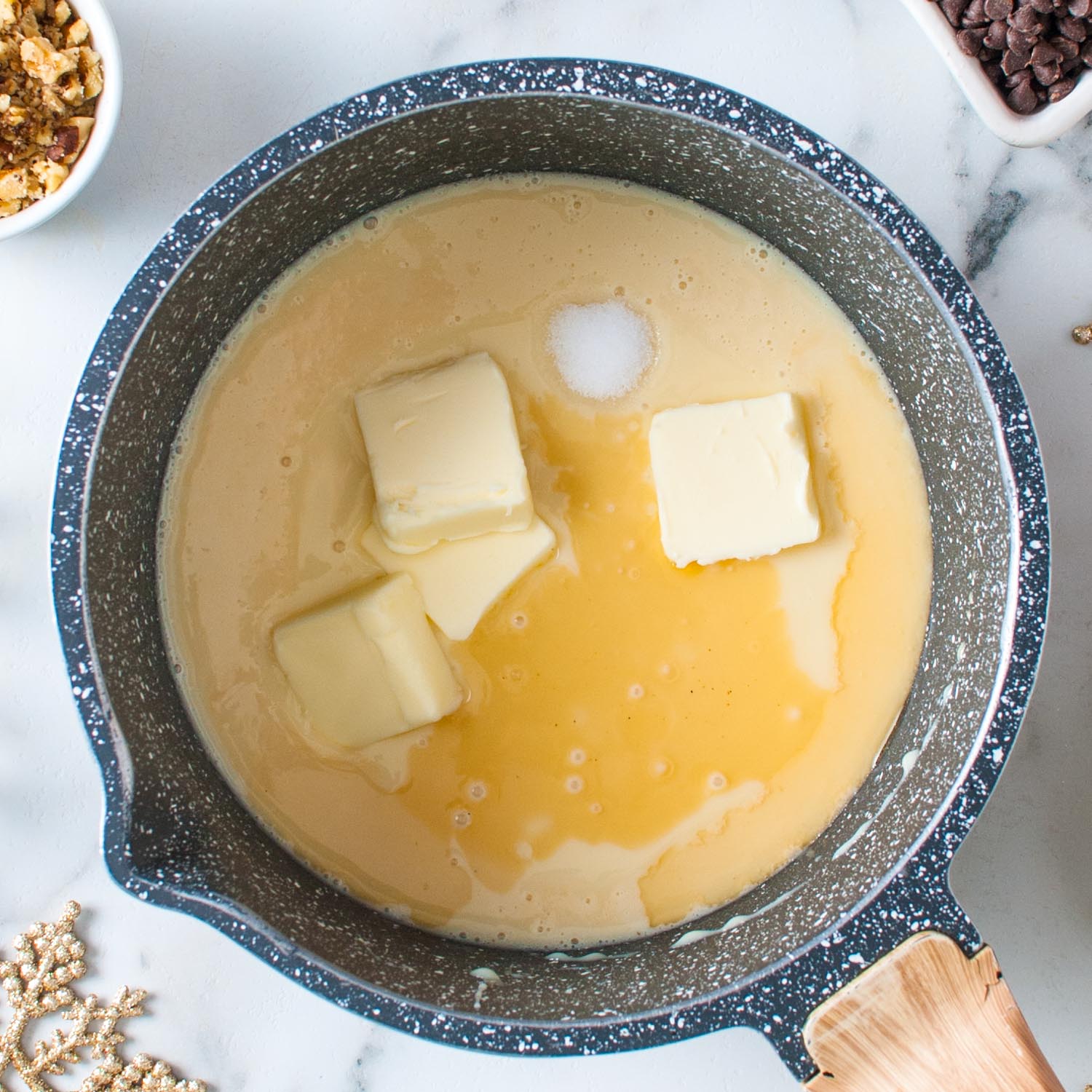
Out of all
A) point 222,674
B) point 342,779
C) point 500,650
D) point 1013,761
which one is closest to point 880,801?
point 1013,761

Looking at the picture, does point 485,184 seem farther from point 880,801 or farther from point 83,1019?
point 83,1019

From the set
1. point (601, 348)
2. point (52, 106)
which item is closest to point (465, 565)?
point (601, 348)

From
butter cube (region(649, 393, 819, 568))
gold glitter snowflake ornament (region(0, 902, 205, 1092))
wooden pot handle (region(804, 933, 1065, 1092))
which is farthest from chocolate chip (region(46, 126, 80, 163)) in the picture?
wooden pot handle (region(804, 933, 1065, 1092))

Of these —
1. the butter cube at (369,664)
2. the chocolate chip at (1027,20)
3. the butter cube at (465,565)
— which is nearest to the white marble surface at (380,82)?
the chocolate chip at (1027,20)

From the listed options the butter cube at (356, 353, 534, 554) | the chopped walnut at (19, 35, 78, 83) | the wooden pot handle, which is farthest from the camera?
the butter cube at (356, 353, 534, 554)

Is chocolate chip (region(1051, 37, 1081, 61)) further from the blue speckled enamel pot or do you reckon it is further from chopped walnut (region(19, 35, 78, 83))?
chopped walnut (region(19, 35, 78, 83))

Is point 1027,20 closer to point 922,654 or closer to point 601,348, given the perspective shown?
point 601,348
